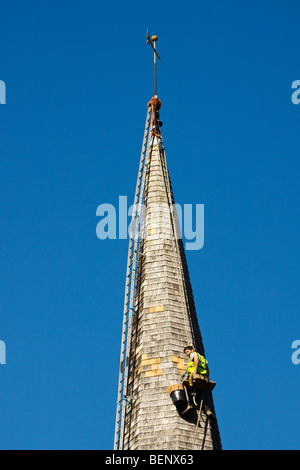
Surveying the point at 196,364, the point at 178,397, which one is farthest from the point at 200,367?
the point at 178,397

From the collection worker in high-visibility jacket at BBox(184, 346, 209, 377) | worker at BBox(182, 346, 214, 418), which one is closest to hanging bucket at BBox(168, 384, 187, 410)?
worker at BBox(182, 346, 214, 418)

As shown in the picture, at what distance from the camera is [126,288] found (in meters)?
35.9

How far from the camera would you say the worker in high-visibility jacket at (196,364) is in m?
30.7

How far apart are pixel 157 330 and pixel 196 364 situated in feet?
10.5

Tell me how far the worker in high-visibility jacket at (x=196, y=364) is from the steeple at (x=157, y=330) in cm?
68

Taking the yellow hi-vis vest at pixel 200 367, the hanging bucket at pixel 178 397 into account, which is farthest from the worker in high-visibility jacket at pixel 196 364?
the hanging bucket at pixel 178 397

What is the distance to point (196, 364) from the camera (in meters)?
30.6

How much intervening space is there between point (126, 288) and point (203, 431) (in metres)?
7.32

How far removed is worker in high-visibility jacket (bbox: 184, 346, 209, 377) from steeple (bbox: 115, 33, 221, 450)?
68 centimetres

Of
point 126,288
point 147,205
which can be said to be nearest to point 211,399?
point 126,288

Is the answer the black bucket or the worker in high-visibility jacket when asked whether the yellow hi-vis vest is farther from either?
the black bucket

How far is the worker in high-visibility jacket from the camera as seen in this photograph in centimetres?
3066

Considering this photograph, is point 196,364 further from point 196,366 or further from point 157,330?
point 157,330
